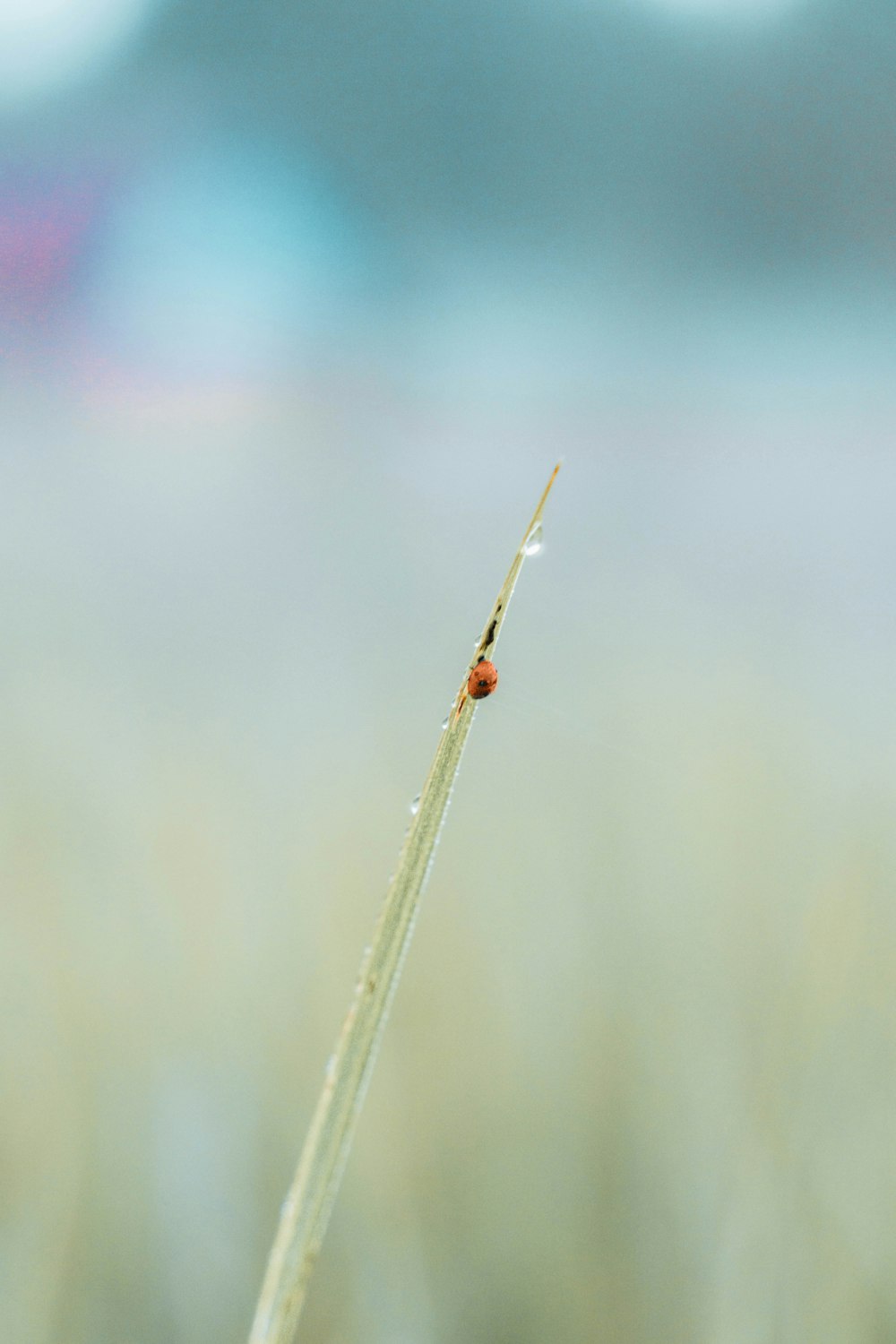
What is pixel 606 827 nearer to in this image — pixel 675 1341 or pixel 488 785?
pixel 488 785

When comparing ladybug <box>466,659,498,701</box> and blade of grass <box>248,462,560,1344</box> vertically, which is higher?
ladybug <box>466,659,498,701</box>

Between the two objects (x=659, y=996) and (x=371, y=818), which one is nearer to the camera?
(x=659, y=996)

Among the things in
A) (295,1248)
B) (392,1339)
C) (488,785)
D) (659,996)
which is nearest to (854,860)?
(659,996)

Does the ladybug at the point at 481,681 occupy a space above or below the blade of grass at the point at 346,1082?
above
